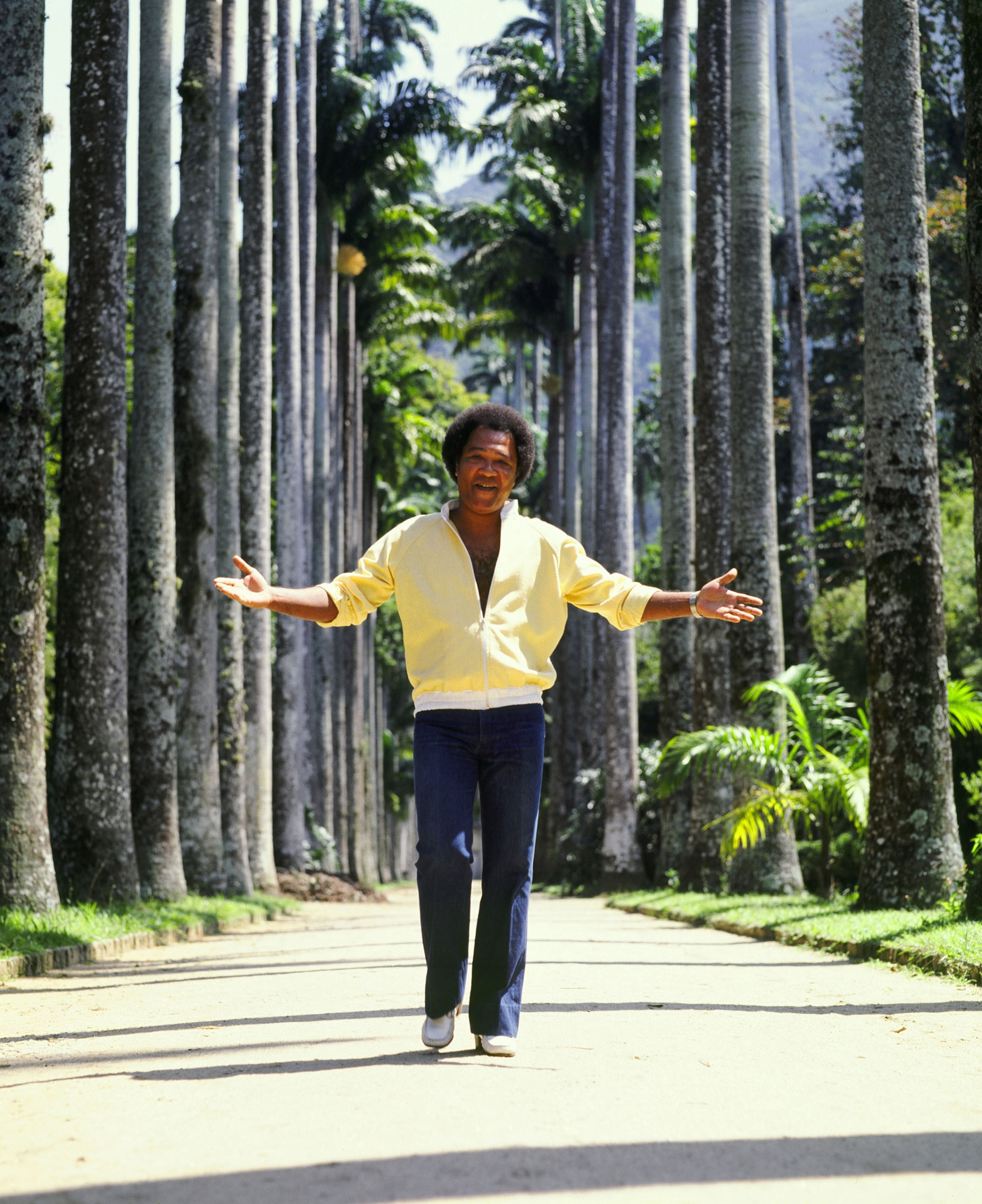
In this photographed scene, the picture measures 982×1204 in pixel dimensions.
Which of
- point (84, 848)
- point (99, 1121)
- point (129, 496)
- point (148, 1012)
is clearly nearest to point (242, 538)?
point (129, 496)

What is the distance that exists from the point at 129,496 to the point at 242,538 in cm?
601

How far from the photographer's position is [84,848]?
41.8 feet

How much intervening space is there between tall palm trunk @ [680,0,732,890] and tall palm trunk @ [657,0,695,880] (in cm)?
170

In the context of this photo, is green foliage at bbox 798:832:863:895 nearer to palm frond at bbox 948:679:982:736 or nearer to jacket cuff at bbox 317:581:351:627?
palm frond at bbox 948:679:982:736

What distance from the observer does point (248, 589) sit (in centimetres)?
540

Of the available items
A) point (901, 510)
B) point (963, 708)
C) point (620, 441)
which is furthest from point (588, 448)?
point (901, 510)

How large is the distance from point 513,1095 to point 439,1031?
2.86 ft

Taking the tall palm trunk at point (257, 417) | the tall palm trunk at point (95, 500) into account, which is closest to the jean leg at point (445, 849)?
the tall palm trunk at point (95, 500)

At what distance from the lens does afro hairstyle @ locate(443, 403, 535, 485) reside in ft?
18.5

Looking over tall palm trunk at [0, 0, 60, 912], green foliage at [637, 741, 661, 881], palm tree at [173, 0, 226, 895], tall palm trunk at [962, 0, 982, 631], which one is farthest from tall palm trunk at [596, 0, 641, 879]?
tall palm trunk at [962, 0, 982, 631]

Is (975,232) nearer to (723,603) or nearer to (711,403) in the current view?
(723,603)

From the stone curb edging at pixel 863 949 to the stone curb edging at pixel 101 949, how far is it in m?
4.53

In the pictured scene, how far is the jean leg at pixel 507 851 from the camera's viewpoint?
5234 millimetres

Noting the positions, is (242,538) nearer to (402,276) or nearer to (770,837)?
(770,837)
